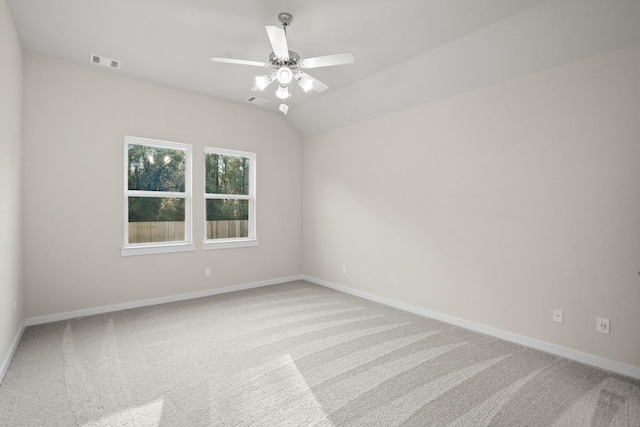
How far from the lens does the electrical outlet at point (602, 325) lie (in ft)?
8.52

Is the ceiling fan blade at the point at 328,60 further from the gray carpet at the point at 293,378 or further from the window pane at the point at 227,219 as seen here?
the window pane at the point at 227,219

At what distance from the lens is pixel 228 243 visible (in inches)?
193

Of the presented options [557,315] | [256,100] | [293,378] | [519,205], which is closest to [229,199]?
[256,100]

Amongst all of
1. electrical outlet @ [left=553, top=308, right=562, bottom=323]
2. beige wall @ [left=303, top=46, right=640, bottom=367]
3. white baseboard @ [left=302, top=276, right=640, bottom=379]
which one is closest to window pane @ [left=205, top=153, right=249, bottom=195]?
beige wall @ [left=303, top=46, right=640, bottom=367]

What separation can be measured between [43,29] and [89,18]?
22.5 inches

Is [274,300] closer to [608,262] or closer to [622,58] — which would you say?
[608,262]

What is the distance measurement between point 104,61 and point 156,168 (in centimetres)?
132

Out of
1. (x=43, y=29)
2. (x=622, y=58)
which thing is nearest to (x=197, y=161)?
(x=43, y=29)

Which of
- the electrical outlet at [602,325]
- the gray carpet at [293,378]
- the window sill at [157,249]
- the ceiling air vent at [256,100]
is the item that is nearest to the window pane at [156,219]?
the window sill at [157,249]

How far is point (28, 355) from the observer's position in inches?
109

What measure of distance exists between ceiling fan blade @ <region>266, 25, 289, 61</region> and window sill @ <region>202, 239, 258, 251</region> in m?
2.94

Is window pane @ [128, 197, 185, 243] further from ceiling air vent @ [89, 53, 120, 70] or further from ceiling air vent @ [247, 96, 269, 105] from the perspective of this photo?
ceiling air vent @ [247, 96, 269, 105]

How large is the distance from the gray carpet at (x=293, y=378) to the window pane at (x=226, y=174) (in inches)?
79.1

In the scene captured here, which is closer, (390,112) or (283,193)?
(390,112)
